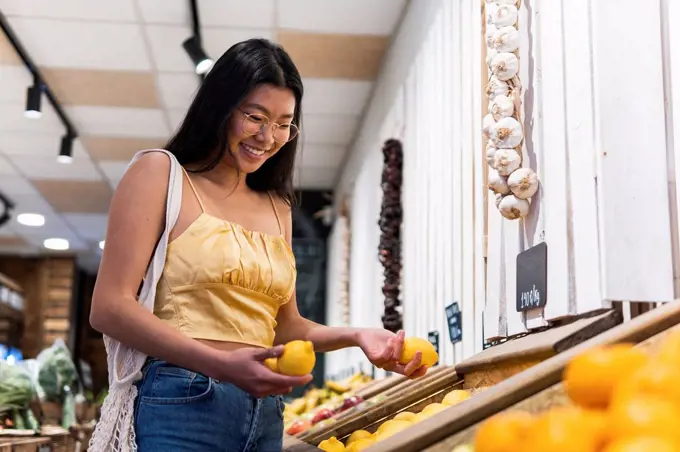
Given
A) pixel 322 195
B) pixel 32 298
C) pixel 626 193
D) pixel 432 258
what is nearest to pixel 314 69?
pixel 432 258

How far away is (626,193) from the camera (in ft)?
5.80

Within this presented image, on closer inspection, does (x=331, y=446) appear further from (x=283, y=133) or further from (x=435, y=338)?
(x=435, y=338)

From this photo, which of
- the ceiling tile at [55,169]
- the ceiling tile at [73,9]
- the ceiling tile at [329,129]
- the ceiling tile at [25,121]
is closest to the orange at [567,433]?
the ceiling tile at [73,9]

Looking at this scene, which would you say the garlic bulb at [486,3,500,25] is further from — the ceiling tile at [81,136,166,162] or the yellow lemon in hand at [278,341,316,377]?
the ceiling tile at [81,136,166,162]

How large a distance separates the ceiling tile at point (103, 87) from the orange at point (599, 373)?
4896mm

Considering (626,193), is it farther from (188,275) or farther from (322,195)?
(322,195)

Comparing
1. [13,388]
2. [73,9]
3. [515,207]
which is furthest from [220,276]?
[73,9]

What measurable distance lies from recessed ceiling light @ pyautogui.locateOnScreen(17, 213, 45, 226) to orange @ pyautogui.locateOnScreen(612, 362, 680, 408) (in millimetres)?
9527

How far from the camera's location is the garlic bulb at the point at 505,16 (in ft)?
7.59

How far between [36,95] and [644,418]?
17.0 feet

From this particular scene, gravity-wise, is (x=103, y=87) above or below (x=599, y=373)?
above

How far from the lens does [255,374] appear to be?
118 cm

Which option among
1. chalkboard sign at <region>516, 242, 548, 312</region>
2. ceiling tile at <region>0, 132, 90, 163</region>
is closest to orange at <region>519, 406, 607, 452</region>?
chalkboard sign at <region>516, 242, 548, 312</region>

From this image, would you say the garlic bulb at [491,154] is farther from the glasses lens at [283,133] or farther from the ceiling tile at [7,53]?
the ceiling tile at [7,53]
